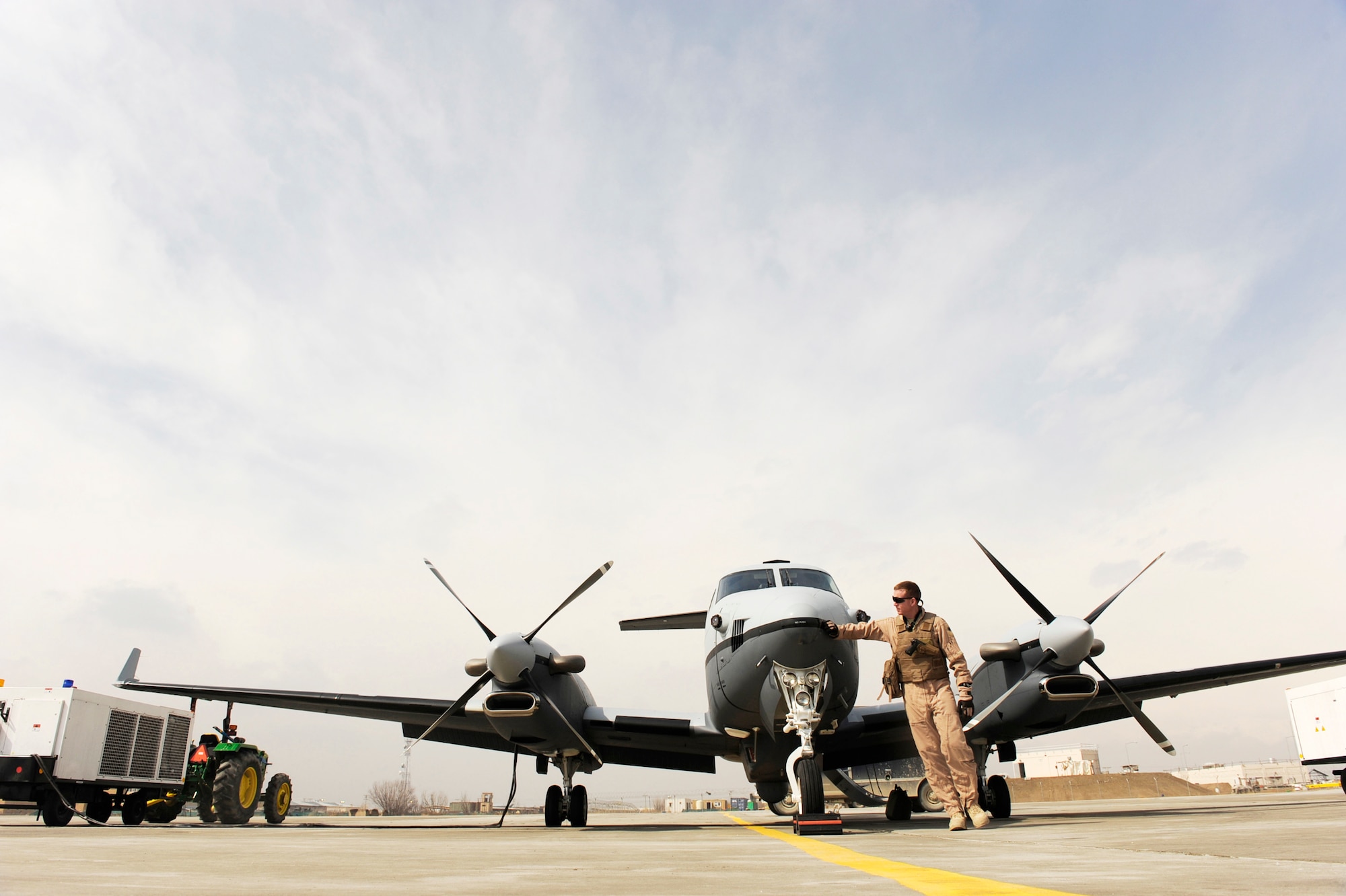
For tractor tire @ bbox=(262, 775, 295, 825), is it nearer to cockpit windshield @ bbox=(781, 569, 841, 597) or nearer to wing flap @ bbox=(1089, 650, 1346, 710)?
cockpit windshield @ bbox=(781, 569, 841, 597)

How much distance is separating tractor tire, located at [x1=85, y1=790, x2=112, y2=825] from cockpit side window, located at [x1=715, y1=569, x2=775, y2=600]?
15538mm

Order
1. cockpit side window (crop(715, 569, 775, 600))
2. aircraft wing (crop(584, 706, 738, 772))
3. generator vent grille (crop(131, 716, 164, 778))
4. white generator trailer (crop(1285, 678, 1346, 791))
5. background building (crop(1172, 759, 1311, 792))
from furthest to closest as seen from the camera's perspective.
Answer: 1. background building (crop(1172, 759, 1311, 792))
2. white generator trailer (crop(1285, 678, 1346, 791))
3. generator vent grille (crop(131, 716, 164, 778))
4. aircraft wing (crop(584, 706, 738, 772))
5. cockpit side window (crop(715, 569, 775, 600))

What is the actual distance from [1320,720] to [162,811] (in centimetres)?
3130

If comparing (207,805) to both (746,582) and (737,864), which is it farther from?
Answer: (737,864)

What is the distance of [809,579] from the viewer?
43.4 feet

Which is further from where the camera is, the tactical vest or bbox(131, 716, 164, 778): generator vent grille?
bbox(131, 716, 164, 778): generator vent grille

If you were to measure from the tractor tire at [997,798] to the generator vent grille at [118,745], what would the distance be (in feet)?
61.8

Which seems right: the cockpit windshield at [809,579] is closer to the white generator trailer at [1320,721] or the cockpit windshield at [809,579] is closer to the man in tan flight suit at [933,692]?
the man in tan flight suit at [933,692]

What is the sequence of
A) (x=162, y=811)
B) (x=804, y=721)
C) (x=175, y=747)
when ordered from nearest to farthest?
1. (x=804, y=721)
2. (x=162, y=811)
3. (x=175, y=747)

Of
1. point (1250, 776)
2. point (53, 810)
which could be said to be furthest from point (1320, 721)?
point (1250, 776)

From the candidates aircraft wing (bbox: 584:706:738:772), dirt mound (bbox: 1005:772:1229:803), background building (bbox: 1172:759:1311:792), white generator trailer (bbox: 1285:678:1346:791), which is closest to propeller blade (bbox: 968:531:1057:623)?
aircraft wing (bbox: 584:706:738:772)

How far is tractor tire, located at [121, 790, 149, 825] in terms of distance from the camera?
1842cm

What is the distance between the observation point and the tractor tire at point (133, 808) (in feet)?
60.4

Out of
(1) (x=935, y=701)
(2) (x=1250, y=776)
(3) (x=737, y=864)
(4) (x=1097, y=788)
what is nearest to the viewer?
(3) (x=737, y=864)
